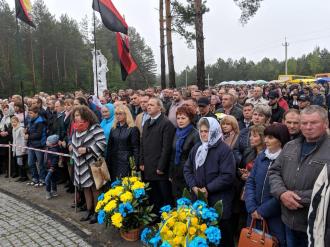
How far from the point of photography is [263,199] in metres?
3.38

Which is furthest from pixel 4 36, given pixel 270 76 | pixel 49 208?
pixel 270 76

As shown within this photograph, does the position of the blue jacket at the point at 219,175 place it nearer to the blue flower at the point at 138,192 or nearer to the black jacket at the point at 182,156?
the black jacket at the point at 182,156

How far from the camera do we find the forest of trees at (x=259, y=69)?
8569 cm

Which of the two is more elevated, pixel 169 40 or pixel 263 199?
pixel 169 40

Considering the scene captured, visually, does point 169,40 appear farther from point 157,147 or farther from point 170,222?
point 170,222

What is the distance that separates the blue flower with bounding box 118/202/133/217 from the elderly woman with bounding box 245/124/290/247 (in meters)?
1.64

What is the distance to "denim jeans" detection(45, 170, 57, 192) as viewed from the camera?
6.65m

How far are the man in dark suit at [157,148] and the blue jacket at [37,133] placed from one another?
10.8 ft

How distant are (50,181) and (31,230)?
1.59 m

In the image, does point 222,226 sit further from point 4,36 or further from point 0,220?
point 4,36

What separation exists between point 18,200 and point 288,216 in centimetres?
541

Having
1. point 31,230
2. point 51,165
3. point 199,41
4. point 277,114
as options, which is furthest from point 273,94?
point 199,41

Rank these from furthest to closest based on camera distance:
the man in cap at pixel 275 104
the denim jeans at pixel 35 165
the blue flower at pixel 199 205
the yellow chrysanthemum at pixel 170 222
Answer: the denim jeans at pixel 35 165, the man in cap at pixel 275 104, the blue flower at pixel 199 205, the yellow chrysanthemum at pixel 170 222

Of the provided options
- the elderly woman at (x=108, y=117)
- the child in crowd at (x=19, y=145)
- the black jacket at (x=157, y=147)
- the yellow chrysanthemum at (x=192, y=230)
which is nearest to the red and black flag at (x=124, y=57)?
the child in crowd at (x=19, y=145)
